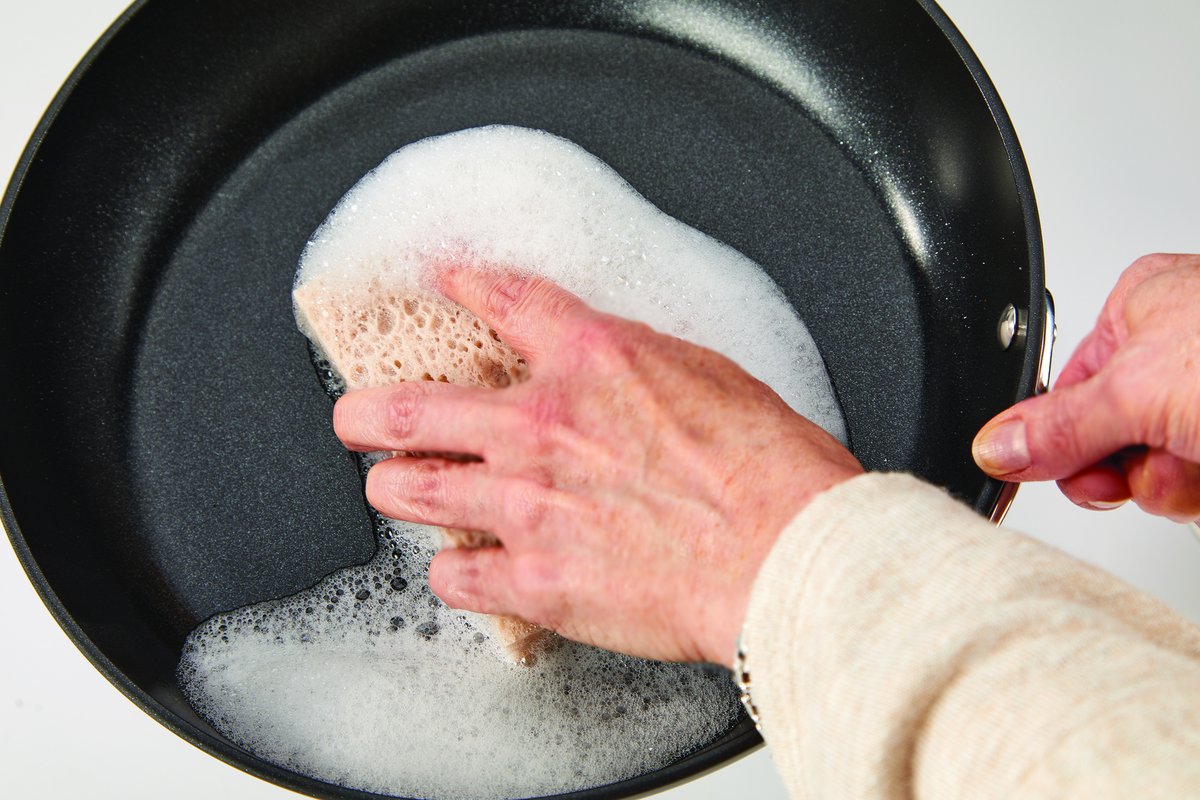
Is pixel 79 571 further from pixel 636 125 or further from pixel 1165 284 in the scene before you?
pixel 1165 284

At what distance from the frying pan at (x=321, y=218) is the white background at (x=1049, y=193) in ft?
0.55

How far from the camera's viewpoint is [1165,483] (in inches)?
24.0

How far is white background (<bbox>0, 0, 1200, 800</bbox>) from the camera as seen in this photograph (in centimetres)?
79

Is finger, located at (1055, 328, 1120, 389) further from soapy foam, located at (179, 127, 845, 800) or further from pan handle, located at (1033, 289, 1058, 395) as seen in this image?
soapy foam, located at (179, 127, 845, 800)

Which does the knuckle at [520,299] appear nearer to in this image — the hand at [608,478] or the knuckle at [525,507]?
the hand at [608,478]

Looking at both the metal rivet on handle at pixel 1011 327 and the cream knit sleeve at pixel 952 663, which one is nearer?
the cream knit sleeve at pixel 952 663

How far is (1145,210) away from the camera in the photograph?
912mm

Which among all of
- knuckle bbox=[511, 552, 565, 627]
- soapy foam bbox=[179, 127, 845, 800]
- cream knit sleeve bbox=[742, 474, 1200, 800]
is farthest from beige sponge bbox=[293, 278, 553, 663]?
cream knit sleeve bbox=[742, 474, 1200, 800]

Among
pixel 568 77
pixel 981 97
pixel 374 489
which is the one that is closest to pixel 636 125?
pixel 568 77

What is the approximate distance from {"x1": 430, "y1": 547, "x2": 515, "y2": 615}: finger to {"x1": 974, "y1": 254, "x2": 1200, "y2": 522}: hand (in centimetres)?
36

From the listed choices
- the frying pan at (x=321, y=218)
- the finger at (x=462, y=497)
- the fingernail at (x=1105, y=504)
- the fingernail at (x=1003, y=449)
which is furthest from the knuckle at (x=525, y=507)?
the fingernail at (x=1105, y=504)

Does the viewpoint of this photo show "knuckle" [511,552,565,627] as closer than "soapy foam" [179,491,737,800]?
Yes

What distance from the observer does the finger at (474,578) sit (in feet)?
1.87

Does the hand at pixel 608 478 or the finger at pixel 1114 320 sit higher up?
the finger at pixel 1114 320
